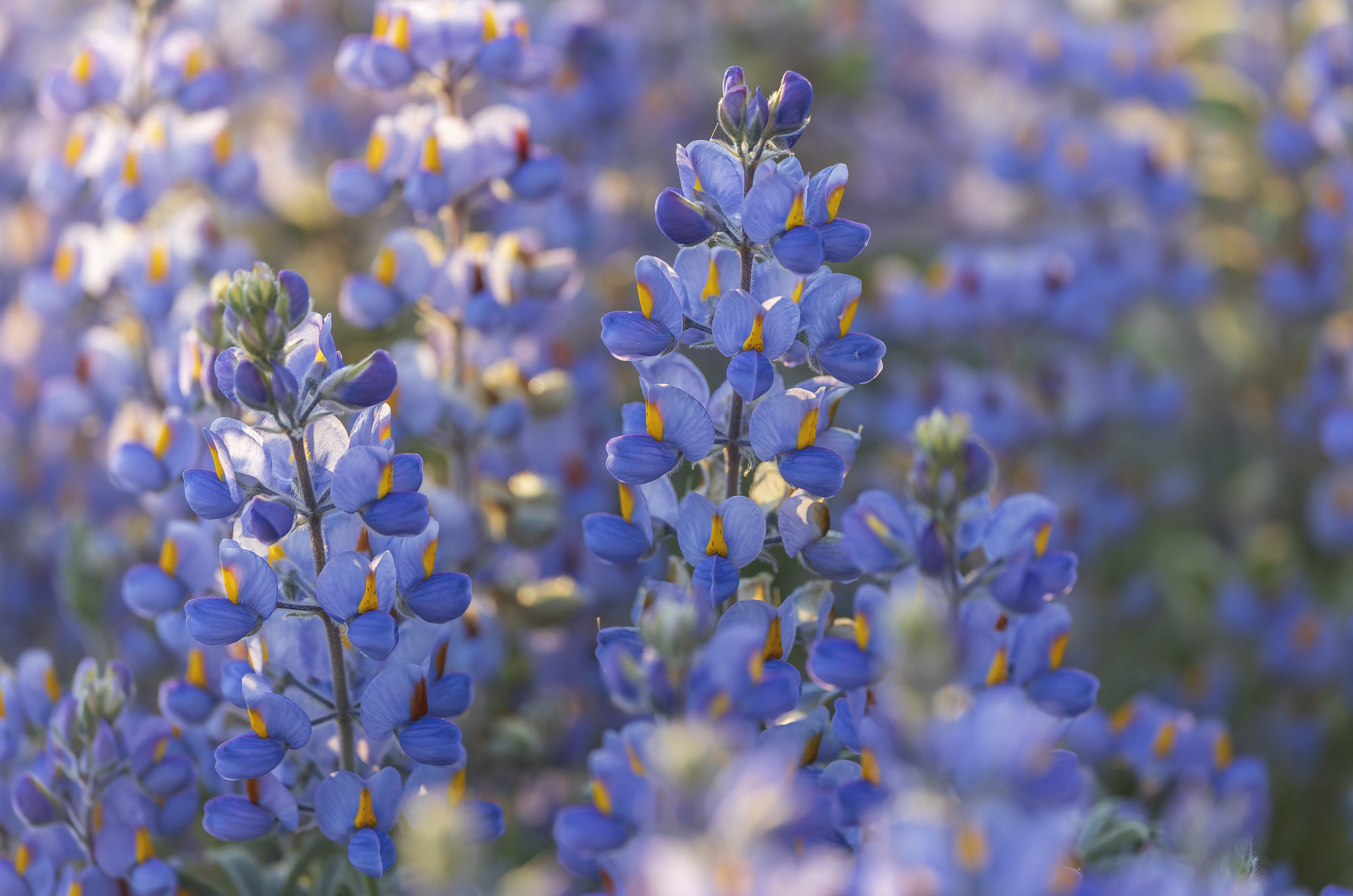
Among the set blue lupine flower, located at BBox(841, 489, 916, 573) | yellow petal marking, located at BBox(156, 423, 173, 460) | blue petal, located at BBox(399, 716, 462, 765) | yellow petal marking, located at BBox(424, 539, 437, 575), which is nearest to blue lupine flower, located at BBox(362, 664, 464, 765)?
blue petal, located at BBox(399, 716, 462, 765)

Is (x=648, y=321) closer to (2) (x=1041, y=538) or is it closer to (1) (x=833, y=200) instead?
(1) (x=833, y=200)

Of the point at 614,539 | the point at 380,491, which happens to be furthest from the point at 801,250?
the point at 380,491

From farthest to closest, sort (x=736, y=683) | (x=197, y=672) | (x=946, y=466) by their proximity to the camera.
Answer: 1. (x=197, y=672)
2. (x=946, y=466)
3. (x=736, y=683)

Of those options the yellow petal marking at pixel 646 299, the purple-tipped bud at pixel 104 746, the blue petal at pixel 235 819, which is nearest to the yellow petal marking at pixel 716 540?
the yellow petal marking at pixel 646 299

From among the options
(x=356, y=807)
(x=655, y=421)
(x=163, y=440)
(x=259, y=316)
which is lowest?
(x=356, y=807)

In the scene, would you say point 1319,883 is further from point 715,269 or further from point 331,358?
point 331,358

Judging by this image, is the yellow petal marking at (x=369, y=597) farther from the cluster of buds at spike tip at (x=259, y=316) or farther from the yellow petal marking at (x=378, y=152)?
the yellow petal marking at (x=378, y=152)
